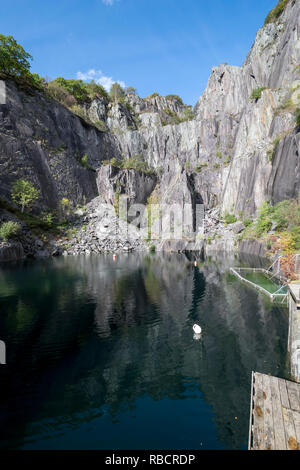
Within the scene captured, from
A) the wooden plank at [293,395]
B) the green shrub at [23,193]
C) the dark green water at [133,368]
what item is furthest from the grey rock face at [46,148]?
the wooden plank at [293,395]

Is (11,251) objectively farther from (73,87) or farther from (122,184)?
(73,87)

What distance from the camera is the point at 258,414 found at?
Result: 7.61 metres

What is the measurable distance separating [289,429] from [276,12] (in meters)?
111

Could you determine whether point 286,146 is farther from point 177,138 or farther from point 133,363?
point 177,138

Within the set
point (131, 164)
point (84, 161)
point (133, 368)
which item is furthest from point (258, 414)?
point (131, 164)

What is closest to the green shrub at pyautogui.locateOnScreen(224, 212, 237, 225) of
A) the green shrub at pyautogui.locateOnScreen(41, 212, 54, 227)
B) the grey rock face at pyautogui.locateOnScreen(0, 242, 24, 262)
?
the green shrub at pyautogui.locateOnScreen(41, 212, 54, 227)

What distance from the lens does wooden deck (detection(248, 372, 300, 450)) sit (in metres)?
6.60

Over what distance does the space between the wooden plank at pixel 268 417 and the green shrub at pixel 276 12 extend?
348 feet

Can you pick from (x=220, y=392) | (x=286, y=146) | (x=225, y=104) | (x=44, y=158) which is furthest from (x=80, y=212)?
(x=220, y=392)

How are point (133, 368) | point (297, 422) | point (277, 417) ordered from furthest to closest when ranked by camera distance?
point (133, 368) → point (277, 417) → point (297, 422)

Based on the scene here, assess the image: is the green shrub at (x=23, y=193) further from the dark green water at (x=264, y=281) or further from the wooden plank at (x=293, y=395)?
the wooden plank at (x=293, y=395)

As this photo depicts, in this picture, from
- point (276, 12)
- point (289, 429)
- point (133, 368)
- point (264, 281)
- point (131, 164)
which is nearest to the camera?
point (289, 429)

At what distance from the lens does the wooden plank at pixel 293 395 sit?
778 centimetres

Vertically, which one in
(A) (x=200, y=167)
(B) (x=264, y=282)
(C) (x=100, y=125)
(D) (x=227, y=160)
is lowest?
(B) (x=264, y=282)
